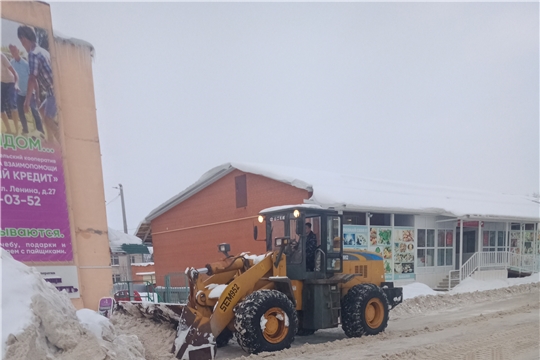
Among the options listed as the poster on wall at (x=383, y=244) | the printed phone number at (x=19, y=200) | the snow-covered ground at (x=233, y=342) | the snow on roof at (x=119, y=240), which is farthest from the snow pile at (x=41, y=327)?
the snow on roof at (x=119, y=240)

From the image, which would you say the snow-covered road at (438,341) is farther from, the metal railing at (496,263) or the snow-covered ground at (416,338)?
the metal railing at (496,263)

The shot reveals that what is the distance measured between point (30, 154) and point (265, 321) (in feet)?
25.8

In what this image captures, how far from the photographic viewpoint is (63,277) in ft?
38.3

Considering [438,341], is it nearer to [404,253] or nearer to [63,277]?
[63,277]

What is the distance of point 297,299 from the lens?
25.6 ft

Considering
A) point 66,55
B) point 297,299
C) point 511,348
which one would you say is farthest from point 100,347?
point 66,55

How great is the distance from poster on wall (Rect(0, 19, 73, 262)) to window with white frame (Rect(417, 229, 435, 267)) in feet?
42.1

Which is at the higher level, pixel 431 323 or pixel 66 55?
pixel 66 55

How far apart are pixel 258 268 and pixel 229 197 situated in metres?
11.6

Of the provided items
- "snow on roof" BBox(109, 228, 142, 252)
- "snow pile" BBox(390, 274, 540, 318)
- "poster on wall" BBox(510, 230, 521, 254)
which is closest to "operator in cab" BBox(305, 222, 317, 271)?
"snow pile" BBox(390, 274, 540, 318)

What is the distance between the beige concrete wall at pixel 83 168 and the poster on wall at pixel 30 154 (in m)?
0.29

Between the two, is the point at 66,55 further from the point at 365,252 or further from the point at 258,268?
the point at 365,252

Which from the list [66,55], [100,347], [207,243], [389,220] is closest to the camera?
[100,347]

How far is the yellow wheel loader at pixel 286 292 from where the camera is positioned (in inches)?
262
